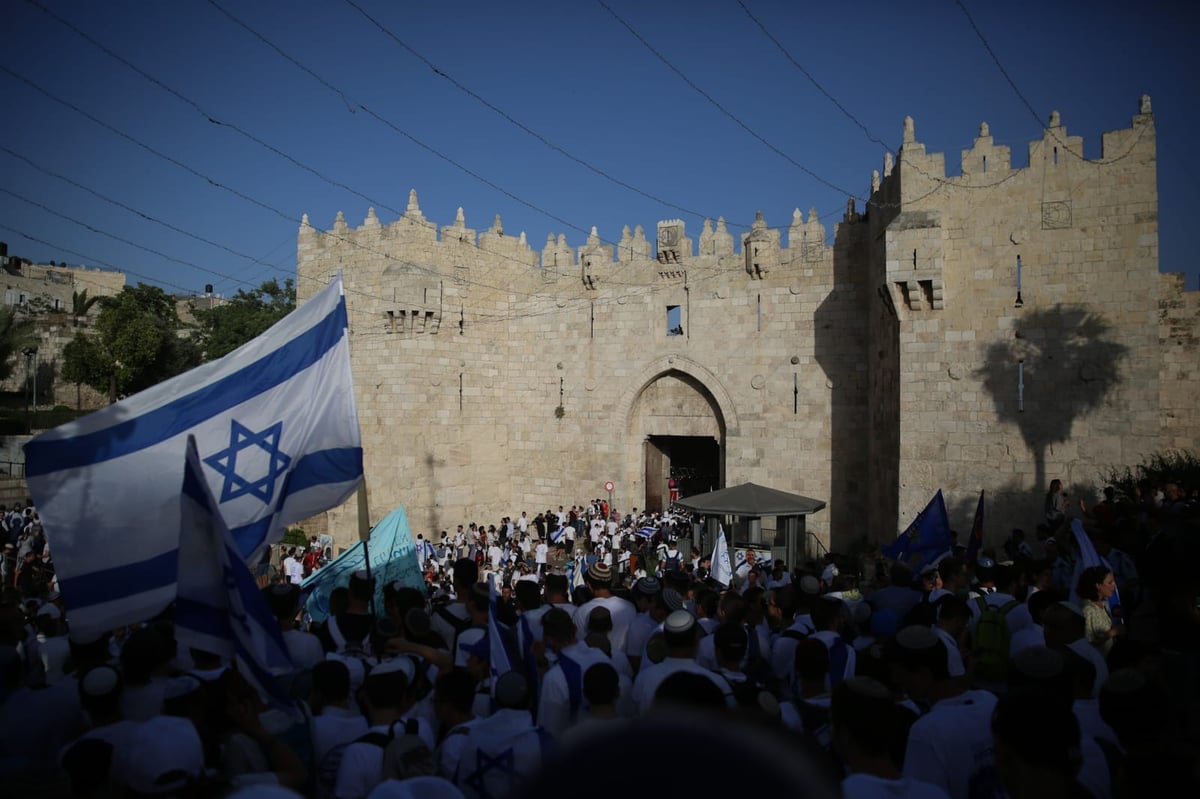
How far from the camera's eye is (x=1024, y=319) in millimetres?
12625

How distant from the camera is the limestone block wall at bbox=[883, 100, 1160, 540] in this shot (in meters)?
11.9

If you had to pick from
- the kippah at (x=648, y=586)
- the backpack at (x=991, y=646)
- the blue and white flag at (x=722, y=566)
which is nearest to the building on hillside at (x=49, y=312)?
the blue and white flag at (x=722, y=566)

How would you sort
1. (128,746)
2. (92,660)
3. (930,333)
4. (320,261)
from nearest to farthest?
(128,746), (92,660), (930,333), (320,261)

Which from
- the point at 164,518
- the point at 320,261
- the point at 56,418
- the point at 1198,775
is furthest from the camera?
the point at 56,418

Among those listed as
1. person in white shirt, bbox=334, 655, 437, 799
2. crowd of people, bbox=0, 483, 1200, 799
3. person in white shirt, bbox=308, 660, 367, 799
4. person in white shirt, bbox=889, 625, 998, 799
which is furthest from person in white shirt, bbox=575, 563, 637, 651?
person in white shirt, bbox=889, 625, 998, 799

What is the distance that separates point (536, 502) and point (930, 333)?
410 inches

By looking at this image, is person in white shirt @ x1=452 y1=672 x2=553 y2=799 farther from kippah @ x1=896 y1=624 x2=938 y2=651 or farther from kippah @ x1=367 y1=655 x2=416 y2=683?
kippah @ x1=896 y1=624 x2=938 y2=651

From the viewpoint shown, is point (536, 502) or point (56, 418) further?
point (56, 418)

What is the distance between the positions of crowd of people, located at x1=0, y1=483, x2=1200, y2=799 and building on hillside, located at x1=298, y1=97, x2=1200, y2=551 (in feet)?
24.1

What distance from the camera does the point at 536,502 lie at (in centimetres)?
2000

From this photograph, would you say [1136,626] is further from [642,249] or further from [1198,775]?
[642,249]

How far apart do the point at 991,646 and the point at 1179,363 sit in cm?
1261

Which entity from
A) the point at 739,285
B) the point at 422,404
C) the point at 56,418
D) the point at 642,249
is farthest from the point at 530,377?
the point at 56,418

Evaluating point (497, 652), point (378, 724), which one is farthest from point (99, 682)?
point (497, 652)
